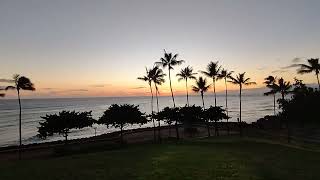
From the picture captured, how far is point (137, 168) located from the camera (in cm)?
2680

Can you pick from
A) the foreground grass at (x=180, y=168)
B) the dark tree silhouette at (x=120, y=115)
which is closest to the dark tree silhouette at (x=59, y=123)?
the dark tree silhouette at (x=120, y=115)

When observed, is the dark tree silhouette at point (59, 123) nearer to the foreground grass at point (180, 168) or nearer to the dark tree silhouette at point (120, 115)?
the dark tree silhouette at point (120, 115)

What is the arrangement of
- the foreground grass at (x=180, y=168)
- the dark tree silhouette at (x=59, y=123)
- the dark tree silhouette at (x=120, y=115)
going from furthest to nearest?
the dark tree silhouette at (x=120, y=115), the dark tree silhouette at (x=59, y=123), the foreground grass at (x=180, y=168)

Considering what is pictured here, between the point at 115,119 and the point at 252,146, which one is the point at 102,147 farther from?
the point at 252,146

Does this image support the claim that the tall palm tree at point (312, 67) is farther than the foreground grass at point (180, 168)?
Yes

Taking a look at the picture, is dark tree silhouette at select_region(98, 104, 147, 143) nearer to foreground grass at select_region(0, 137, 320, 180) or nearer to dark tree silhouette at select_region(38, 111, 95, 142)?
dark tree silhouette at select_region(38, 111, 95, 142)

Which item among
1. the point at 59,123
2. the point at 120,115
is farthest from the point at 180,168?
the point at 120,115

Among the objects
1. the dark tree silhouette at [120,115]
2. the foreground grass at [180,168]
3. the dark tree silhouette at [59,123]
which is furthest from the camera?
the dark tree silhouette at [120,115]

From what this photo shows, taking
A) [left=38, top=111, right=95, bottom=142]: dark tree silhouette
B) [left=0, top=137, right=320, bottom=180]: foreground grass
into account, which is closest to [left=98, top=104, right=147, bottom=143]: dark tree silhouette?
[left=38, top=111, right=95, bottom=142]: dark tree silhouette

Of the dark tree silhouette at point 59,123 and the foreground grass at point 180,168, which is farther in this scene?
the dark tree silhouette at point 59,123

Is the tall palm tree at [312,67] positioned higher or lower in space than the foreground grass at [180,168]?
higher

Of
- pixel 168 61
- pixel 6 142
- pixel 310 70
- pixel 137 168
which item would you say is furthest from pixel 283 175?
pixel 6 142

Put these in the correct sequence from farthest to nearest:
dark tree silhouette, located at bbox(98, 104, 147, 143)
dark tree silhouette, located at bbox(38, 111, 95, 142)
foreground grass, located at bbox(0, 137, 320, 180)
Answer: dark tree silhouette, located at bbox(98, 104, 147, 143)
dark tree silhouette, located at bbox(38, 111, 95, 142)
foreground grass, located at bbox(0, 137, 320, 180)

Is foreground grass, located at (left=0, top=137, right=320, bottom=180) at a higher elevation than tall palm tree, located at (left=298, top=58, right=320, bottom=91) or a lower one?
lower
